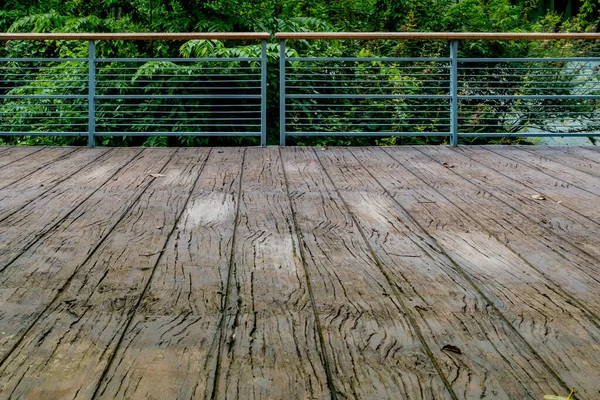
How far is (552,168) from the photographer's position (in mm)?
4156

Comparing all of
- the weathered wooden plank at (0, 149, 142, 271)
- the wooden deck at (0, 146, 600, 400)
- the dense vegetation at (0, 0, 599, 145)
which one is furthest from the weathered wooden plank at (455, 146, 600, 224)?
the weathered wooden plank at (0, 149, 142, 271)

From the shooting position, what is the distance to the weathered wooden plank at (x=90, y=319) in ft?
4.18

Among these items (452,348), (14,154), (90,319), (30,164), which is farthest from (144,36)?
(452,348)

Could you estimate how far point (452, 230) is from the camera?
8.21ft

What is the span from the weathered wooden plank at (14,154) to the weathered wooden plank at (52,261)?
1.25 metres

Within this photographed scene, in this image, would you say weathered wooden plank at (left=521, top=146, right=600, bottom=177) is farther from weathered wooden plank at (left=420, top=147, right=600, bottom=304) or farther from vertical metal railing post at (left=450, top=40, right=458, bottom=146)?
weathered wooden plank at (left=420, top=147, right=600, bottom=304)

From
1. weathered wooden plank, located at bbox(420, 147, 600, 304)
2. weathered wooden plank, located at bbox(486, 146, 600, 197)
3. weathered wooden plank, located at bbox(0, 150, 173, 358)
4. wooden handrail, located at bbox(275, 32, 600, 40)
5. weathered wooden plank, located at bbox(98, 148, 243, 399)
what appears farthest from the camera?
wooden handrail, located at bbox(275, 32, 600, 40)

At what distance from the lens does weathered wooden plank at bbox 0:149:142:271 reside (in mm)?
2270

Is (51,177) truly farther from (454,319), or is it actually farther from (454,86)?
(454,86)

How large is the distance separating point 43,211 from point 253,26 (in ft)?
13.6

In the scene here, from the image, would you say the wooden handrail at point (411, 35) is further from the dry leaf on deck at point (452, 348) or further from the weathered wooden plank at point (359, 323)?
the dry leaf on deck at point (452, 348)

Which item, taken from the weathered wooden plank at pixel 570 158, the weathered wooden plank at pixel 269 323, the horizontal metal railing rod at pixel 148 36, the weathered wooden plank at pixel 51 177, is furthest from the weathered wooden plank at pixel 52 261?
the weathered wooden plank at pixel 570 158

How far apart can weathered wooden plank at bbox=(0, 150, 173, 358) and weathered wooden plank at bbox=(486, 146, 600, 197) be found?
2035 millimetres

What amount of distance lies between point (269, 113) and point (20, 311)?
4.75 meters
